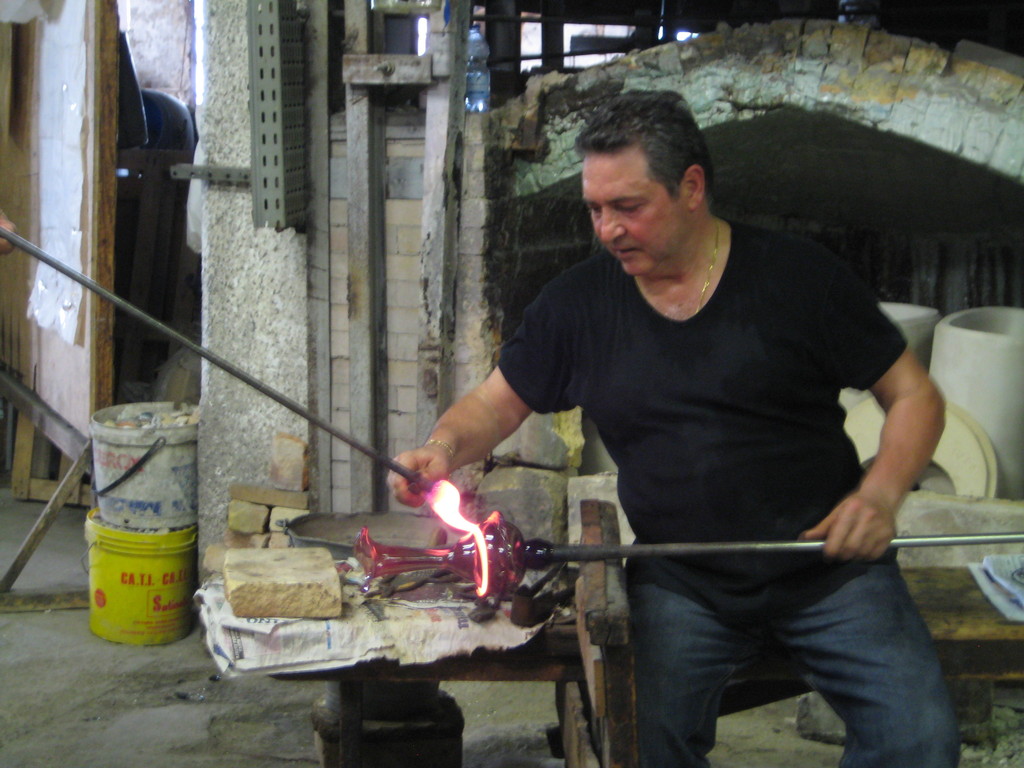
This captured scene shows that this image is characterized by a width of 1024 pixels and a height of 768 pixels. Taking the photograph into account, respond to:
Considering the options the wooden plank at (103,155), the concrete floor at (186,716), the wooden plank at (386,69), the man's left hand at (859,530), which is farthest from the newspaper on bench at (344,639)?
the wooden plank at (103,155)

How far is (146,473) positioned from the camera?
4.61 meters

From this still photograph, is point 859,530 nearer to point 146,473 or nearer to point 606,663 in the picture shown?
point 606,663

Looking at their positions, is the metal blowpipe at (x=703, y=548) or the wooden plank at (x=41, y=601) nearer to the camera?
the metal blowpipe at (x=703, y=548)

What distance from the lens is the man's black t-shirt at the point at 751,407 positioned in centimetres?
232

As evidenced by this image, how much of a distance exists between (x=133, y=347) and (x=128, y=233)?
0.89 meters

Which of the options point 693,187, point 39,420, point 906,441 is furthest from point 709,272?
point 39,420

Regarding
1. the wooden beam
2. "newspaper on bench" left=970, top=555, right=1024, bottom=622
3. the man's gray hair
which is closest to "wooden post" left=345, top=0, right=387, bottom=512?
the wooden beam

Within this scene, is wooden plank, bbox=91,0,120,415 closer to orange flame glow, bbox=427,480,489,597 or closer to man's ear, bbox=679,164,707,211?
orange flame glow, bbox=427,480,489,597

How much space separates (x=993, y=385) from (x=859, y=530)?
2.47 metres

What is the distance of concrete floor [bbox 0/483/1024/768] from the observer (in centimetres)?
376

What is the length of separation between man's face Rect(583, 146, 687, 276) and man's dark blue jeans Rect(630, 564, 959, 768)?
2.42 feet

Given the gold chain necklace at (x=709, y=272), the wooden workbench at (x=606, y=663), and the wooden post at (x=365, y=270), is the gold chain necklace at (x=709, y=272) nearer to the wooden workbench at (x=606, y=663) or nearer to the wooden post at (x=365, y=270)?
the wooden workbench at (x=606, y=663)

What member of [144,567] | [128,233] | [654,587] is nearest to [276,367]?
[144,567]

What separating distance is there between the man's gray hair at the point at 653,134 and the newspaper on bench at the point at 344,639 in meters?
1.05
